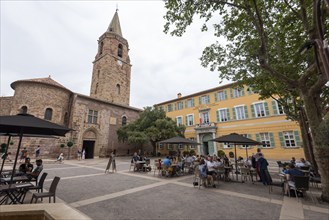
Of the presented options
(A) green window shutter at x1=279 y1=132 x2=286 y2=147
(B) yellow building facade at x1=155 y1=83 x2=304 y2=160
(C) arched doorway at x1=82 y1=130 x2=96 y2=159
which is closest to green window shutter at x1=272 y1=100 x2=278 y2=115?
(B) yellow building facade at x1=155 y1=83 x2=304 y2=160

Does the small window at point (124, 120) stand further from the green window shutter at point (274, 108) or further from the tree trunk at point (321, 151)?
the tree trunk at point (321, 151)

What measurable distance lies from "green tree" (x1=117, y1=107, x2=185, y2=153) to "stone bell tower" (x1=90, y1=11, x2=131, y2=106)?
25.6 feet

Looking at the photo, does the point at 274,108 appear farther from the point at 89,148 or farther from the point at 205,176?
the point at 89,148

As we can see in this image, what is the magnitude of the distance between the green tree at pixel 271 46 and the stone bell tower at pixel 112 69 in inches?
936

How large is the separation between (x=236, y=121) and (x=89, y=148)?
863 inches

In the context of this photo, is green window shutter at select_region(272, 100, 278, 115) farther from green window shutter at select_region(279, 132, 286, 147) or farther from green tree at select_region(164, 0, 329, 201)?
green tree at select_region(164, 0, 329, 201)

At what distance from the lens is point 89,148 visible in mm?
23375

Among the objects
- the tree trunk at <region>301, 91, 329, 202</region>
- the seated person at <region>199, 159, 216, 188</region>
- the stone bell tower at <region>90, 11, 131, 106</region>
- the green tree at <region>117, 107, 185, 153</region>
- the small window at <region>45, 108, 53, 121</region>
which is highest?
the stone bell tower at <region>90, 11, 131, 106</region>

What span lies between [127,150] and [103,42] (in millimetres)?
22860

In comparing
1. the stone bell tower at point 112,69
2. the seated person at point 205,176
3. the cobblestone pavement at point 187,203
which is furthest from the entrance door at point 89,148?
the seated person at point 205,176

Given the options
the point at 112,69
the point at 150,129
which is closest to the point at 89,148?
the point at 150,129

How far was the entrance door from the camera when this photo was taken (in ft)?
76.0

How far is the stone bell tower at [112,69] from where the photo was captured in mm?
30359

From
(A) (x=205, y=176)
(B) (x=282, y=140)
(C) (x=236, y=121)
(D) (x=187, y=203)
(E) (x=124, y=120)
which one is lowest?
(D) (x=187, y=203)
